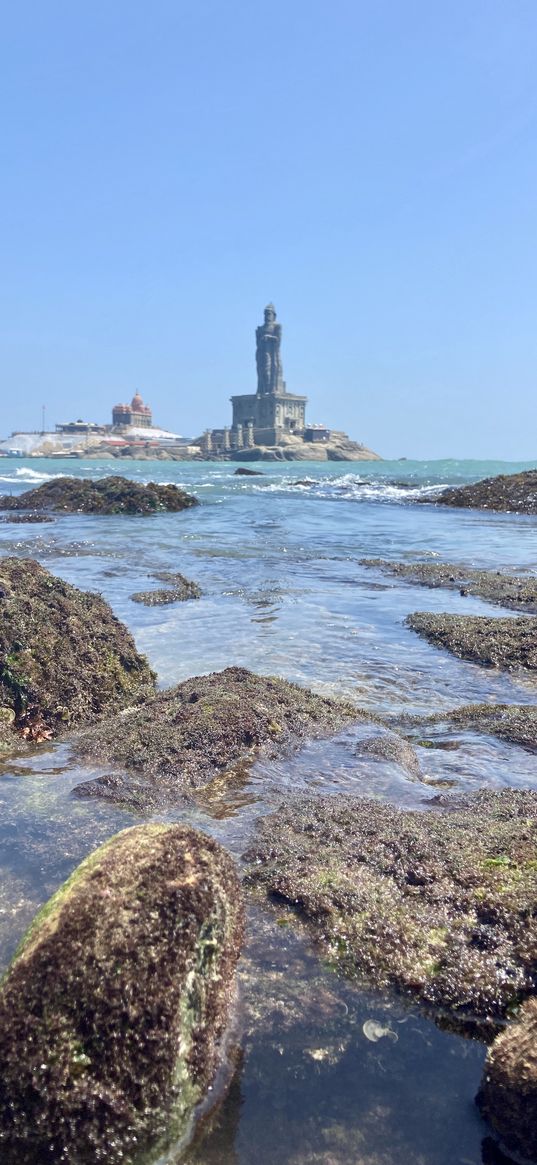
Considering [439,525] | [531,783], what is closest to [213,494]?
[439,525]

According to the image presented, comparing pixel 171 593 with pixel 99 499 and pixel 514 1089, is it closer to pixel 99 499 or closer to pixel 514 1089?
pixel 514 1089

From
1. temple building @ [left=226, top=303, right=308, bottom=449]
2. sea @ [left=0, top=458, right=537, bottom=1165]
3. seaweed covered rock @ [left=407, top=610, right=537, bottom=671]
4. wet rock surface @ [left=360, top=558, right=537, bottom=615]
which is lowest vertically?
sea @ [left=0, top=458, right=537, bottom=1165]

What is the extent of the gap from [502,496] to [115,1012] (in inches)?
1312

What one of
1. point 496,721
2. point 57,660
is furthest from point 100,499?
point 496,721

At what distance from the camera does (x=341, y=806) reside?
4.41m

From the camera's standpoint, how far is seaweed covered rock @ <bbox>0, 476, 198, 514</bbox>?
27953 mm

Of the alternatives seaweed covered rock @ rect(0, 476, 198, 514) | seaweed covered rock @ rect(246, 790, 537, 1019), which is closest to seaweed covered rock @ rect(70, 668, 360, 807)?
seaweed covered rock @ rect(246, 790, 537, 1019)

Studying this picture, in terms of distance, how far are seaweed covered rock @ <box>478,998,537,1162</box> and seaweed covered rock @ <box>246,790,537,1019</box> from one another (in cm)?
41

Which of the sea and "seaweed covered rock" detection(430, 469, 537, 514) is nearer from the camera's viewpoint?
the sea

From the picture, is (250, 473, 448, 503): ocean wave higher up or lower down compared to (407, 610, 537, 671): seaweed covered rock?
higher up

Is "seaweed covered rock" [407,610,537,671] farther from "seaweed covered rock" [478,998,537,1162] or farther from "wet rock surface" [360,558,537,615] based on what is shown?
"seaweed covered rock" [478,998,537,1162]

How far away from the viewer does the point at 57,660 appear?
6.44 meters

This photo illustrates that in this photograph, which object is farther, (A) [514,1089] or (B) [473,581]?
(B) [473,581]

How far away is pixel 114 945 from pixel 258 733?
9.96 ft
